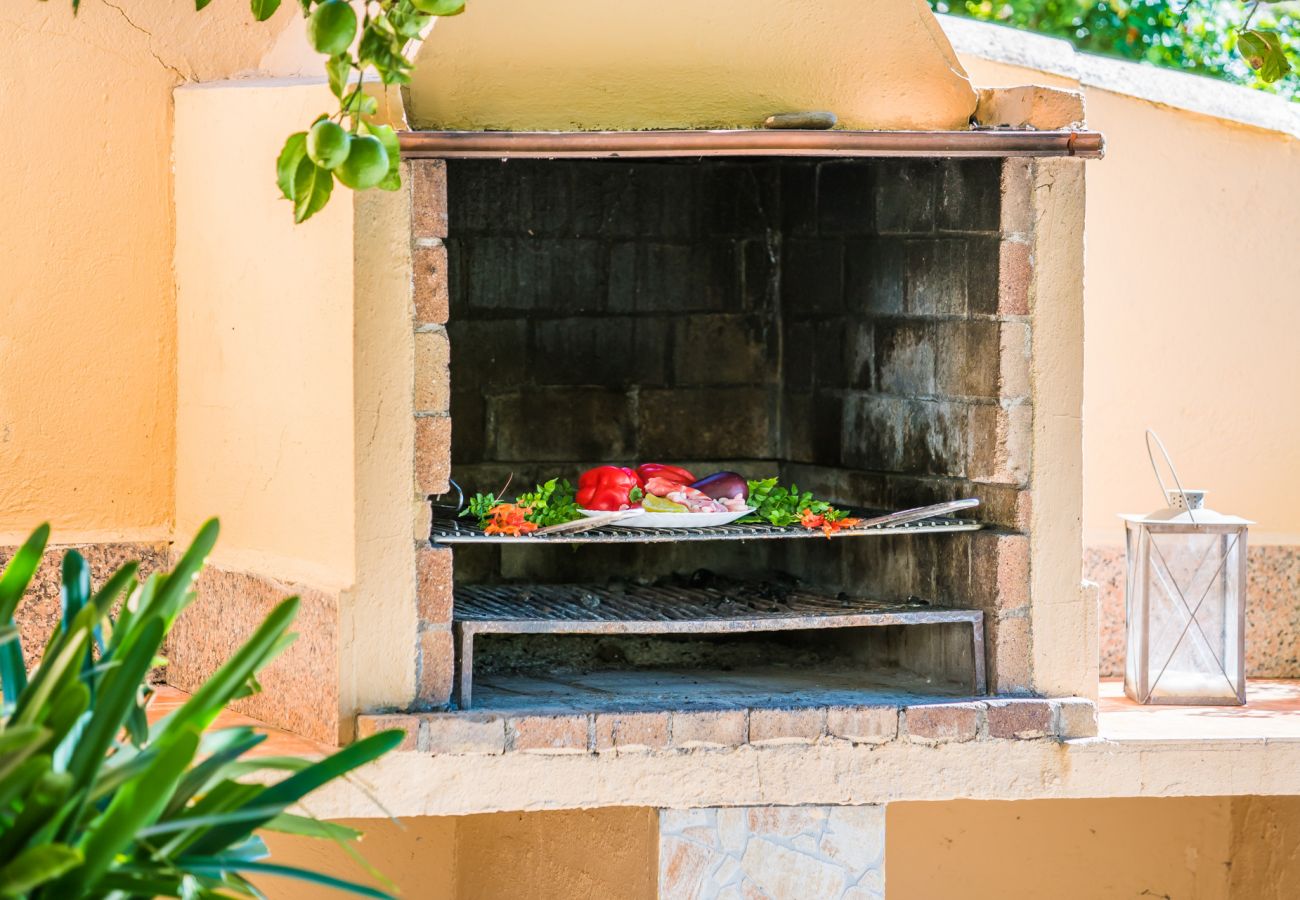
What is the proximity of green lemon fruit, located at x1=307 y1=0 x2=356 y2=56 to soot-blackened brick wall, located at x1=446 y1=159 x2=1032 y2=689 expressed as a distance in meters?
2.61

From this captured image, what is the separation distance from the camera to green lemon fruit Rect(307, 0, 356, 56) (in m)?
2.96

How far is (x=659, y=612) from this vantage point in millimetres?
5066

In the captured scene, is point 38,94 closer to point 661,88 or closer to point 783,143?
point 661,88

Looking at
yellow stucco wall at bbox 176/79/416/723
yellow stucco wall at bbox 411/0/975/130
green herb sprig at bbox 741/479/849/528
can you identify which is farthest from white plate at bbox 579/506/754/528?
yellow stucco wall at bbox 411/0/975/130

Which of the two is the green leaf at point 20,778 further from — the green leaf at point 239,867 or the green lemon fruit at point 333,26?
the green lemon fruit at point 333,26

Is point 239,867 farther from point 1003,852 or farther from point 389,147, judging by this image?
point 1003,852

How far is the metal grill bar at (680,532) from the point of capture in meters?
4.70

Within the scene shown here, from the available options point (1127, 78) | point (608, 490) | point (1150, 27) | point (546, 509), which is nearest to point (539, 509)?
point (546, 509)

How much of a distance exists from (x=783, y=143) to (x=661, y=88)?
415 mm

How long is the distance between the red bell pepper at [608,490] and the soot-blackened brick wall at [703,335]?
0.71 m

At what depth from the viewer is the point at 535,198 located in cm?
593

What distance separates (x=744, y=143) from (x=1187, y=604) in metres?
1.97

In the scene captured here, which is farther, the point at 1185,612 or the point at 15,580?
the point at 1185,612

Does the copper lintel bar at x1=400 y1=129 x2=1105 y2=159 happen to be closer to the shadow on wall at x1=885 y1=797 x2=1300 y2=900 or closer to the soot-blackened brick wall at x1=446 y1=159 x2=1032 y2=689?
the soot-blackened brick wall at x1=446 y1=159 x2=1032 y2=689
